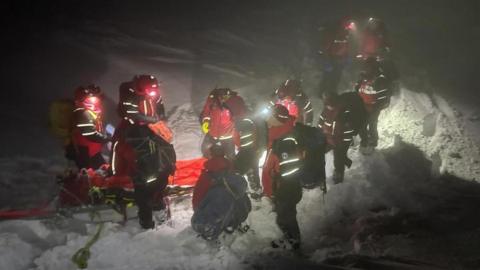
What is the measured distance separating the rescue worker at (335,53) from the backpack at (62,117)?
601 centimetres

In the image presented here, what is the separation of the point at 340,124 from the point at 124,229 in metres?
3.74

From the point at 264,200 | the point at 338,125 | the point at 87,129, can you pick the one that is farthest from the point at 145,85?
the point at 338,125

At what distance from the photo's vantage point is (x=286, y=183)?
221 inches

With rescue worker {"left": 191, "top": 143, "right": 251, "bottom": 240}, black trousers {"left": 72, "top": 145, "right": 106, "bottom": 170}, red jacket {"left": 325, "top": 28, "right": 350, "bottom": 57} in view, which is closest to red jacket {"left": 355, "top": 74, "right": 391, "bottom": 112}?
red jacket {"left": 325, "top": 28, "right": 350, "bottom": 57}

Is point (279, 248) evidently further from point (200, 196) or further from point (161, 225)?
point (161, 225)

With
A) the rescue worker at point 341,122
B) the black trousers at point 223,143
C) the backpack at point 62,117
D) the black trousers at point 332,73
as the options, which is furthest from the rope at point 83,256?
the black trousers at point 332,73

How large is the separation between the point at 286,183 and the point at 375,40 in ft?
19.7

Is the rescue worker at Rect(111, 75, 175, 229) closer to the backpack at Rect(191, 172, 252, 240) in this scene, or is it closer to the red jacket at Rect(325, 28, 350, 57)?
the backpack at Rect(191, 172, 252, 240)

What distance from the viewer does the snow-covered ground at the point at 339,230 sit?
5.30 meters

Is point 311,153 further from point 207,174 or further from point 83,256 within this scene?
point 83,256

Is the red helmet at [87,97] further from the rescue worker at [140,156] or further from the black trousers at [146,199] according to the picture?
the black trousers at [146,199]

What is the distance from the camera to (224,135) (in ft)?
23.9

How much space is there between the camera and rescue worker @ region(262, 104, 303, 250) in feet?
18.4

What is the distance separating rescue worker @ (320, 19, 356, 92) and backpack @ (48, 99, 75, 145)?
601 centimetres
